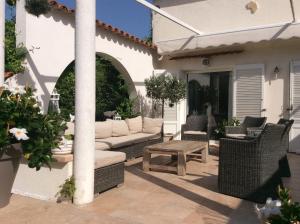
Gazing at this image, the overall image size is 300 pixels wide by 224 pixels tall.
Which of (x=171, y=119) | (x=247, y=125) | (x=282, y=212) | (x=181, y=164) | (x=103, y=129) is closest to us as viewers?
(x=282, y=212)

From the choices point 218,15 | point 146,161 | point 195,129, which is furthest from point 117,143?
point 218,15

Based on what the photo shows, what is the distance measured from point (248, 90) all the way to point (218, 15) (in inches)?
117

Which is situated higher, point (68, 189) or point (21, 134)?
point (21, 134)

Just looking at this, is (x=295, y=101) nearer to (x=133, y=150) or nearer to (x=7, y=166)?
(x=133, y=150)

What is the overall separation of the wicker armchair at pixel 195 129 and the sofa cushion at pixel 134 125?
1.27m

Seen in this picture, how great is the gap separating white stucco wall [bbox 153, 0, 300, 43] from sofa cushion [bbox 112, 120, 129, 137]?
4.91m

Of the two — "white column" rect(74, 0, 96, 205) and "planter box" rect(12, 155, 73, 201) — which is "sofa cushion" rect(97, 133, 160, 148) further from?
"white column" rect(74, 0, 96, 205)

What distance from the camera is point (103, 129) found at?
8547 millimetres

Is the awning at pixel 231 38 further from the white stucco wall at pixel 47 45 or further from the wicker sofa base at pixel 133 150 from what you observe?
the wicker sofa base at pixel 133 150

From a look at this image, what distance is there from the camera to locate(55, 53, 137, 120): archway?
11719mm

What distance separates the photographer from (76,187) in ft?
16.0

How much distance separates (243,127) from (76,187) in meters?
6.26

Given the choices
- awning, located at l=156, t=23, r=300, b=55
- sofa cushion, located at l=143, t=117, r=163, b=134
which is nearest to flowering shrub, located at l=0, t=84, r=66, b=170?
sofa cushion, located at l=143, t=117, r=163, b=134

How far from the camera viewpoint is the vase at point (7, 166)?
4367 mm
